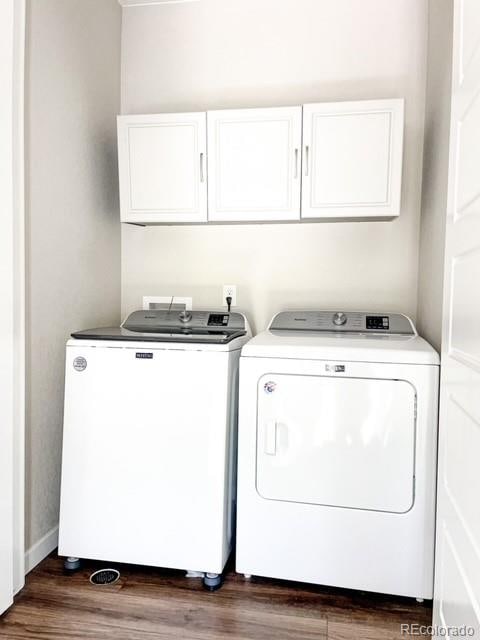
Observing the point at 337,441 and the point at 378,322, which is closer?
the point at 337,441

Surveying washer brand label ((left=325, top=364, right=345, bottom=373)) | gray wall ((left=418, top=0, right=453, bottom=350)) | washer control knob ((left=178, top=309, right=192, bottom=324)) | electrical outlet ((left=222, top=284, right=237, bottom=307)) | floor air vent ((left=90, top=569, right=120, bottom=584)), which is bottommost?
floor air vent ((left=90, top=569, right=120, bottom=584))

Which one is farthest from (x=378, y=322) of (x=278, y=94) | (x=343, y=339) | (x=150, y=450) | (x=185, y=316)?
(x=278, y=94)

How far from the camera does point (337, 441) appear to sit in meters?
1.69

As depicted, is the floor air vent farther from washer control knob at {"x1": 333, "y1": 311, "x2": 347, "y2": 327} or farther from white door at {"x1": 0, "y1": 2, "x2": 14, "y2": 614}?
washer control knob at {"x1": 333, "y1": 311, "x2": 347, "y2": 327}

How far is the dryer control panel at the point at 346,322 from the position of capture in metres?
2.14

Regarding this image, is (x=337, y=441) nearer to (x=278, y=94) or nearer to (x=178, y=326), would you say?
(x=178, y=326)

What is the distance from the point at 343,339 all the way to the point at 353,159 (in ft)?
2.57

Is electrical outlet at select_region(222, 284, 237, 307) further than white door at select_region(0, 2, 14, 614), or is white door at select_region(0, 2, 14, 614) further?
electrical outlet at select_region(222, 284, 237, 307)

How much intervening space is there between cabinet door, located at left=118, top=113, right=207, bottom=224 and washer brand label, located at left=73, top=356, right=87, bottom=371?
760mm

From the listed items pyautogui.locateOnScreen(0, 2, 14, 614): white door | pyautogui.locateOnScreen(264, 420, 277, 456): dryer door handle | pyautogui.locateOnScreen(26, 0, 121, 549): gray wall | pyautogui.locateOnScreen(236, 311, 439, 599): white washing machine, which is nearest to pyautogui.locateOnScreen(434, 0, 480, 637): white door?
pyautogui.locateOnScreen(236, 311, 439, 599): white washing machine

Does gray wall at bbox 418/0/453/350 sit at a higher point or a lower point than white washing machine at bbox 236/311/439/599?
higher

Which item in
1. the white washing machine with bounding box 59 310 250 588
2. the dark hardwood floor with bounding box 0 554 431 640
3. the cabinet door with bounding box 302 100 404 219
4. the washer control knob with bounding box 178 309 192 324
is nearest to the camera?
the dark hardwood floor with bounding box 0 554 431 640

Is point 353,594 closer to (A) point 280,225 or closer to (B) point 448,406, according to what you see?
(B) point 448,406

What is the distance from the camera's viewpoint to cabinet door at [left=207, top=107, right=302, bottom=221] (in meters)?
2.10
